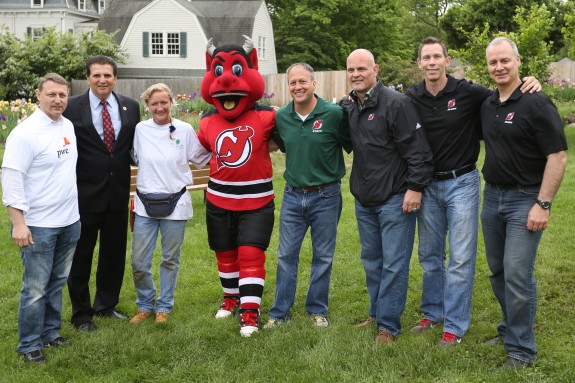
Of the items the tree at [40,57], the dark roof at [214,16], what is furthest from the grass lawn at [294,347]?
the dark roof at [214,16]

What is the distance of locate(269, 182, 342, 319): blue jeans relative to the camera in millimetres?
5445

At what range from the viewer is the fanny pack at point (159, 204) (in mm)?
5602

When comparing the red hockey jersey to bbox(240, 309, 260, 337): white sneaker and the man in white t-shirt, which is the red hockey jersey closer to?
bbox(240, 309, 260, 337): white sneaker

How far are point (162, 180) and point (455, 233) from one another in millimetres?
2418

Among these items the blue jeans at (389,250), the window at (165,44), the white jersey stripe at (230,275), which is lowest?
the white jersey stripe at (230,275)

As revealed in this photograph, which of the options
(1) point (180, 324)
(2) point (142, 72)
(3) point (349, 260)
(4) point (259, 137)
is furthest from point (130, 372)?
(2) point (142, 72)

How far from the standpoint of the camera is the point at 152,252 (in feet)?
19.0

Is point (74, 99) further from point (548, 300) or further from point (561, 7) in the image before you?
point (561, 7)

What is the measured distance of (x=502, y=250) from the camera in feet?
15.6

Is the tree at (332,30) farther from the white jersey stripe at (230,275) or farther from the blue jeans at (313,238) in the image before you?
the blue jeans at (313,238)

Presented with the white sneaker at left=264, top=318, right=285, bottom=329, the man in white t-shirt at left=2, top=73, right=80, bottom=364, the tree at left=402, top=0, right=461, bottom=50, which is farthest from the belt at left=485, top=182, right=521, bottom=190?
the tree at left=402, top=0, right=461, bottom=50

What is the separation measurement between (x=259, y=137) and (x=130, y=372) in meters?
2.10

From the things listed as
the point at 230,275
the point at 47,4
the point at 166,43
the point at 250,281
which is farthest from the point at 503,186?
the point at 47,4

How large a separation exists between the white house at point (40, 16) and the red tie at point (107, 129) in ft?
121
